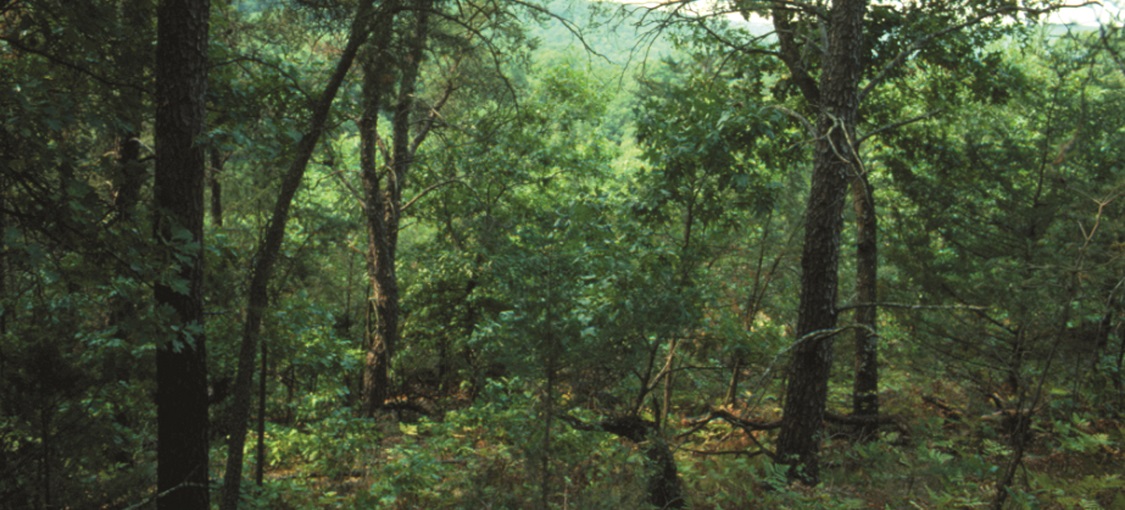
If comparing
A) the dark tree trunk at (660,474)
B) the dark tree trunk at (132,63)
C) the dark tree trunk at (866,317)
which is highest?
the dark tree trunk at (132,63)

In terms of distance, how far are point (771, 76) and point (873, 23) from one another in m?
2.33

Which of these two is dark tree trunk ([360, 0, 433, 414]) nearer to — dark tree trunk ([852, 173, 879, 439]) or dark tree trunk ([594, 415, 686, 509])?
dark tree trunk ([594, 415, 686, 509])

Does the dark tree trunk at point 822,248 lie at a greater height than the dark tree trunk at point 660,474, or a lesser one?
greater

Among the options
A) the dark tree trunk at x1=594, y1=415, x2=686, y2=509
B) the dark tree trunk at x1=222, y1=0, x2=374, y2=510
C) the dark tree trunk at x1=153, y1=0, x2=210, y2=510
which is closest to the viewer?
the dark tree trunk at x1=153, y1=0, x2=210, y2=510

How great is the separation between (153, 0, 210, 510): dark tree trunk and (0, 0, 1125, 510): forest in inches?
0.8

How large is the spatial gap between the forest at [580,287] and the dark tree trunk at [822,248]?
36mm

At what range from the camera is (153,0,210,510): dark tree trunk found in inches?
171

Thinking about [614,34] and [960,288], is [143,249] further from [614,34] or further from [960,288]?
[960,288]

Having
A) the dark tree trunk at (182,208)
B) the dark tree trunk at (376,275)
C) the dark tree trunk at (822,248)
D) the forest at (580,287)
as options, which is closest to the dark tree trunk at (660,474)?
the forest at (580,287)

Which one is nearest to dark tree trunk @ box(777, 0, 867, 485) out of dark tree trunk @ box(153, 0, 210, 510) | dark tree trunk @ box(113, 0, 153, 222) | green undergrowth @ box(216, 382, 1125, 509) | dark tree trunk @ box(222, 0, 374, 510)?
green undergrowth @ box(216, 382, 1125, 509)

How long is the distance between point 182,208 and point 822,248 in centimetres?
536

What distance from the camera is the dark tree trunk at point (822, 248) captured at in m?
5.78

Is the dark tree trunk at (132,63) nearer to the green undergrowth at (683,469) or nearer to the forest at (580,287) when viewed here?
the forest at (580,287)

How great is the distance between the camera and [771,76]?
10477 mm
